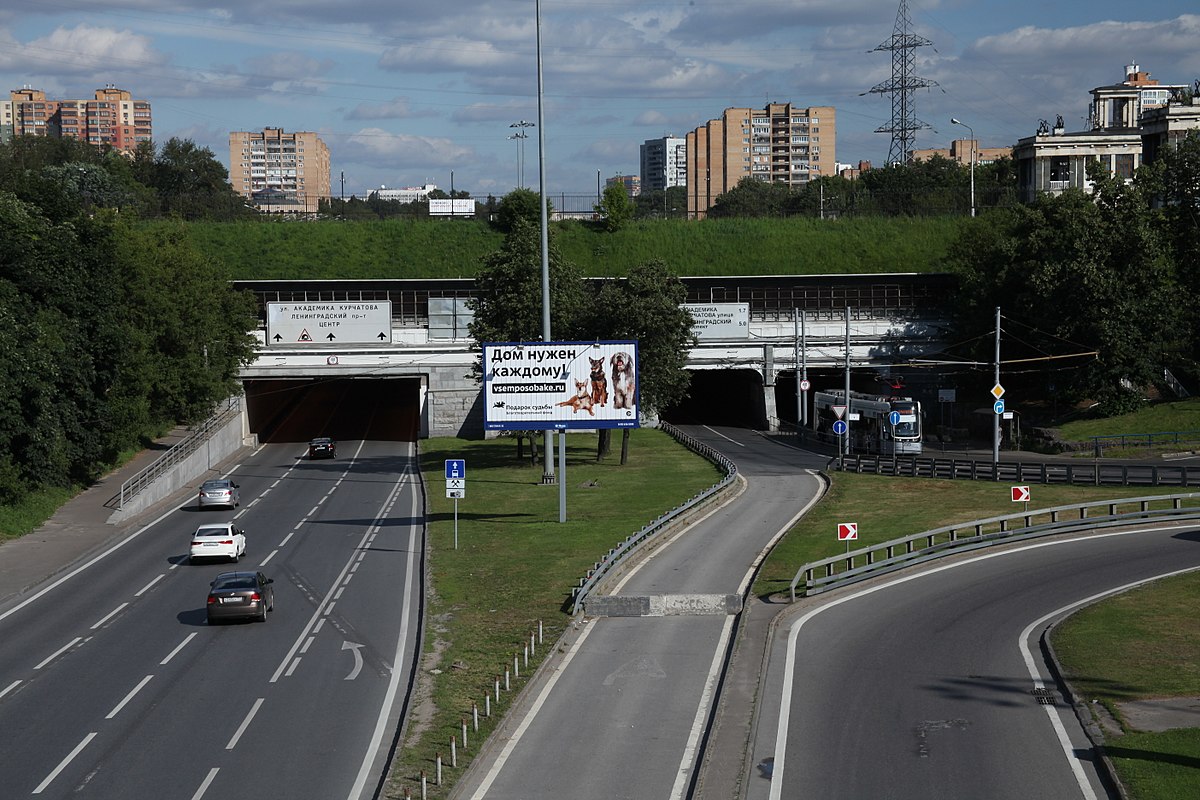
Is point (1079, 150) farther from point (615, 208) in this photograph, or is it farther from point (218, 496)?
point (218, 496)

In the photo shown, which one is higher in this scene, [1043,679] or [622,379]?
[622,379]

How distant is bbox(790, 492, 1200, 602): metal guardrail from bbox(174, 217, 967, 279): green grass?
6005cm

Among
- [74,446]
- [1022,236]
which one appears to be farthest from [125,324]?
[1022,236]

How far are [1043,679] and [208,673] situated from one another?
18098mm

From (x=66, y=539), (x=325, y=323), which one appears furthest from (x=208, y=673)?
(x=325, y=323)

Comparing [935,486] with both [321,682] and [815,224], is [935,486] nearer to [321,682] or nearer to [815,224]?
[321,682]

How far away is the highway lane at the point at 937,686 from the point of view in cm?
1883

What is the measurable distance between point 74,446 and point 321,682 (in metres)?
34.9

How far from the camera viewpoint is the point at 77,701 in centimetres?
2492

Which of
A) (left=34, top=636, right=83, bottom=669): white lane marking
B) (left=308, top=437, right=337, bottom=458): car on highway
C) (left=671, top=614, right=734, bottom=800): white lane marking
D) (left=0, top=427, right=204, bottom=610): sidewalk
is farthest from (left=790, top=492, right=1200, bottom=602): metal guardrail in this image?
(left=308, top=437, right=337, bottom=458): car on highway

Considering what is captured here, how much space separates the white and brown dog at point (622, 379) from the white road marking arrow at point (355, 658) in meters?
18.0

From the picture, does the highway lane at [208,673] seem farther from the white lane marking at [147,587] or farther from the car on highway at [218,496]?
the car on highway at [218,496]

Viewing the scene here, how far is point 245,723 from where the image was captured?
22.9 metres

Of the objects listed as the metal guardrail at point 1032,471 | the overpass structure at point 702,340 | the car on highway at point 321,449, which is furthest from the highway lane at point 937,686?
the car on highway at point 321,449
